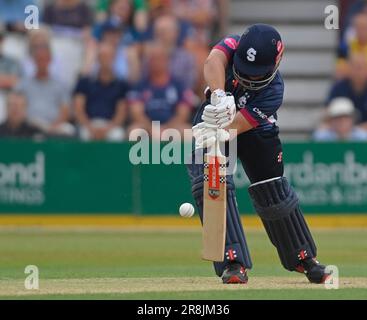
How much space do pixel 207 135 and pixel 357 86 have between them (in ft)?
30.3

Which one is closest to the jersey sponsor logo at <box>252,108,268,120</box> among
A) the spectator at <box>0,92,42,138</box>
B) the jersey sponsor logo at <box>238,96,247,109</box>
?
the jersey sponsor logo at <box>238,96,247,109</box>

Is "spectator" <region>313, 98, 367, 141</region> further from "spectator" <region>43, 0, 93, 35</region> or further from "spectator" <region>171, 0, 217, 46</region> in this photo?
"spectator" <region>43, 0, 93, 35</region>

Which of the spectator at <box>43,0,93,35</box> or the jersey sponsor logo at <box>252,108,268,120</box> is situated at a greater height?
the spectator at <box>43,0,93,35</box>

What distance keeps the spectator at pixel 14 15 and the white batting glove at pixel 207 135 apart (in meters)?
9.86

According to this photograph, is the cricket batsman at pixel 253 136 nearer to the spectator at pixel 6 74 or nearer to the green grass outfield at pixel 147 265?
the green grass outfield at pixel 147 265

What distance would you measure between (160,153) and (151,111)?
1.17 metres

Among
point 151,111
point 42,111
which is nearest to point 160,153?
point 151,111

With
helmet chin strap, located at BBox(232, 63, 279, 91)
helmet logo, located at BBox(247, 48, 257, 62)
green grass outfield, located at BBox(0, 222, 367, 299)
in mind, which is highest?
helmet logo, located at BBox(247, 48, 257, 62)

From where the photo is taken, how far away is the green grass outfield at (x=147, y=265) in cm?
777

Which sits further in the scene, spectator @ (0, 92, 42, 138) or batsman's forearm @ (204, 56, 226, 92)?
spectator @ (0, 92, 42, 138)

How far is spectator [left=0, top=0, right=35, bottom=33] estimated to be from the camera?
1739 centimetres

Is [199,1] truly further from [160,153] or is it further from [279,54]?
[279,54]

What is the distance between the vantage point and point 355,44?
17312 millimetres

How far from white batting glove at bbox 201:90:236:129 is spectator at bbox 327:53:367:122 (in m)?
Result: 9.14
